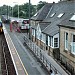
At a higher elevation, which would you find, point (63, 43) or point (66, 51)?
point (63, 43)

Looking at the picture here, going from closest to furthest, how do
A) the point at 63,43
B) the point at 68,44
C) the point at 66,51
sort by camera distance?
the point at 68,44 → the point at 66,51 → the point at 63,43

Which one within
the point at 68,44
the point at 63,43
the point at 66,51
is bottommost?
the point at 66,51

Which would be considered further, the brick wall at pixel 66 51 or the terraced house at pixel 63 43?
the terraced house at pixel 63 43

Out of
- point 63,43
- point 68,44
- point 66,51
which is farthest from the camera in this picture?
point 63,43

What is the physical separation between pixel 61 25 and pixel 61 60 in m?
3.17

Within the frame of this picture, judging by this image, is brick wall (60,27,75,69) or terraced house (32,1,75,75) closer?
brick wall (60,27,75,69)

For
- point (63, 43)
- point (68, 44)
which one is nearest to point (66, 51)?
point (68, 44)

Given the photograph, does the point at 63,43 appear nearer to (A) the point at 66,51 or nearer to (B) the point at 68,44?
(A) the point at 66,51

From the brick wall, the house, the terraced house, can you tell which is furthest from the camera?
the terraced house

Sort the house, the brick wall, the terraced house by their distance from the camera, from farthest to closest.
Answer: the terraced house → the brick wall → the house

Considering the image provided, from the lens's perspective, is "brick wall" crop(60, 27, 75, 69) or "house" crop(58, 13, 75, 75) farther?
"brick wall" crop(60, 27, 75, 69)

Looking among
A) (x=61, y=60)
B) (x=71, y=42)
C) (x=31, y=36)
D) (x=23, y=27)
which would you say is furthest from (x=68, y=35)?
(x=23, y=27)

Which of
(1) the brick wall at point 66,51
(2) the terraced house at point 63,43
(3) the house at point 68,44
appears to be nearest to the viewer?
(3) the house at point 68,44

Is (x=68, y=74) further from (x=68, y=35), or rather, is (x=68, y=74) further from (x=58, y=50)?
(x=58, y=50)
